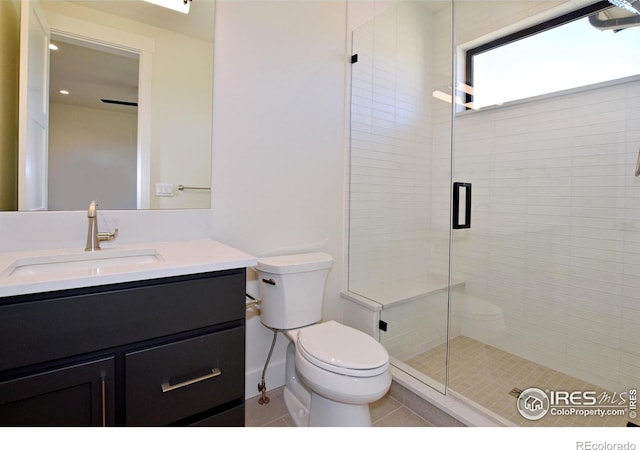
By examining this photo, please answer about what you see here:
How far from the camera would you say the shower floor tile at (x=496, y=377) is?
1.54 meters

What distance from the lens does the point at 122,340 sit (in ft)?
3.04

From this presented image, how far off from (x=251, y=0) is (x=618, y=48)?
1.97 m

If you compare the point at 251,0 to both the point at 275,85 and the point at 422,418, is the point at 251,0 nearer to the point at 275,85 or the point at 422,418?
the point at 275,85

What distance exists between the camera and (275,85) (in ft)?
5.83

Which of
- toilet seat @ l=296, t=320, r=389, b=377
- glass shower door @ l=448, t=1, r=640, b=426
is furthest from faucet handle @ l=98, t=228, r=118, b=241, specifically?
glass shower door @ l=448, t=1, r=640, b=426

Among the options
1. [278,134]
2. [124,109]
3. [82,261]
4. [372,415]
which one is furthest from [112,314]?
[372,415]

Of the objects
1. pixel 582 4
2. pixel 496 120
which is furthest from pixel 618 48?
pixel 496 120

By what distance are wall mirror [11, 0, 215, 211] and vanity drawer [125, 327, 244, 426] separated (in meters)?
0.72

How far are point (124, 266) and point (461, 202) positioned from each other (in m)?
1.90

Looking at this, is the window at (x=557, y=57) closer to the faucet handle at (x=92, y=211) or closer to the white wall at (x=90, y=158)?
the white wall at (x=90, y=158)

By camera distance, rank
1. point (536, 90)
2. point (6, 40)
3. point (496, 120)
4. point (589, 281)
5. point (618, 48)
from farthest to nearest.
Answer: point (496, 120)
point (536, 90)
point (589, 281)
point (618, 48)
point (6, 40)

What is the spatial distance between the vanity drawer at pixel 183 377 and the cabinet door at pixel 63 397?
55 mm

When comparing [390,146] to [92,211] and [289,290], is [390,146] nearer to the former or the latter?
[289,290]

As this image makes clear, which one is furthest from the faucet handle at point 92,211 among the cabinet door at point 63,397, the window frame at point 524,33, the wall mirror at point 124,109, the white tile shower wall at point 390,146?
the window frame at point 524,33
